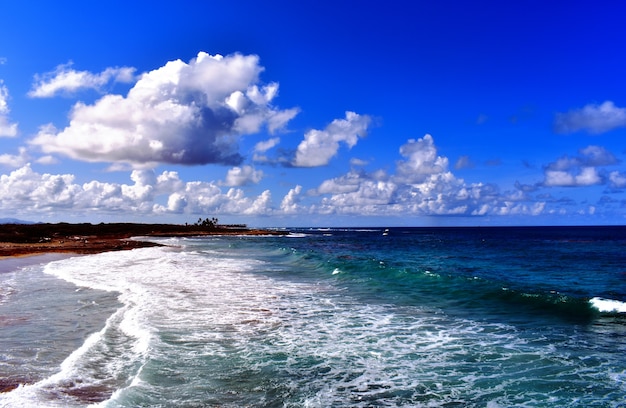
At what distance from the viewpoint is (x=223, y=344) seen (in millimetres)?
13109

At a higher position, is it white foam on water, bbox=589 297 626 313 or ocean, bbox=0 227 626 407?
white foam on water, bbox=589 297 626 313

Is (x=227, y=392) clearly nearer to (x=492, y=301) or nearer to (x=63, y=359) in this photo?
(x=63, y=359)

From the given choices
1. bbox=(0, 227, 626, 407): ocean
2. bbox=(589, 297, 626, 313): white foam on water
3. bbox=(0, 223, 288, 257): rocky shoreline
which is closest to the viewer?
bbox=(0, 227, 626, 407): ocean

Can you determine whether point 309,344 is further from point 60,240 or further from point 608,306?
point 60,240

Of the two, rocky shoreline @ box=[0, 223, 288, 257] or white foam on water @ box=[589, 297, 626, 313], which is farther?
rocky shoreline @ box=[0, 223, 288, 257]

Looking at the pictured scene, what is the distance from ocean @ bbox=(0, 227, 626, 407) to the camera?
30.7 ft

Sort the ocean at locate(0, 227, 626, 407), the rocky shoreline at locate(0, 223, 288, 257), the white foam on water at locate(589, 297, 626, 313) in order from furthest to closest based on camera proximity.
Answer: the rocky shoreline at locate(0, 223, 288, 257), the white foam on water at locate(589, 297, 626, 313), the ocean at locate(0, 227, 626, 407)

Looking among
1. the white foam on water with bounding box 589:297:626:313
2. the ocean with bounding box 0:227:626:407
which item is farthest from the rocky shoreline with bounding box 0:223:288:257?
the white foam on water with bounding box 589:297:626:313

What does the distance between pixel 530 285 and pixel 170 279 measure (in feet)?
69.9

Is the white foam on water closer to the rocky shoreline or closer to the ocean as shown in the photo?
the ocean

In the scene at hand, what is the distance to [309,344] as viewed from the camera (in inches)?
526

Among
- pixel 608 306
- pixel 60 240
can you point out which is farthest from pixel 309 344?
pixel 60 240

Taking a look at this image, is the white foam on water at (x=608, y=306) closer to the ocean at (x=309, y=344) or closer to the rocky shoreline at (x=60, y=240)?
the ocean at (x=309, y=344)

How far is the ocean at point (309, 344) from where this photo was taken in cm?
934
